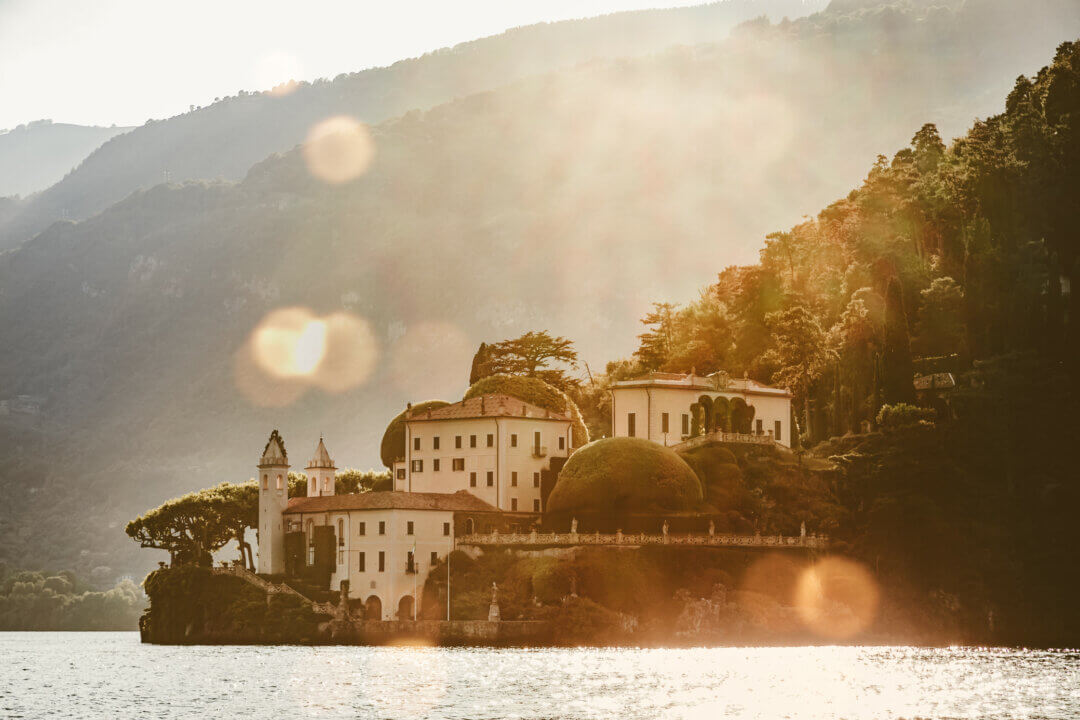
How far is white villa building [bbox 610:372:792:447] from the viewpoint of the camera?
118875 mm

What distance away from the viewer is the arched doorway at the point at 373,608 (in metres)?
109

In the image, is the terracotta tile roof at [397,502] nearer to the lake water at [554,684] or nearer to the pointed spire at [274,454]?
the pointed spire at [274,454]

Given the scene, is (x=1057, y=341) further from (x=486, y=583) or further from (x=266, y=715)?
(x=266, y=715)

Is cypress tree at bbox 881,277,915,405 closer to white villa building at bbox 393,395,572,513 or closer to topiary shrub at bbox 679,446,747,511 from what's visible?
topiary shrub at bbox 679,446,747,511

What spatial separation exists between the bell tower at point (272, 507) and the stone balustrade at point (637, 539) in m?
13.0

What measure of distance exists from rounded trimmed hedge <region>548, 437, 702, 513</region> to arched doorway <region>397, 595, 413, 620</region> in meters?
10.5

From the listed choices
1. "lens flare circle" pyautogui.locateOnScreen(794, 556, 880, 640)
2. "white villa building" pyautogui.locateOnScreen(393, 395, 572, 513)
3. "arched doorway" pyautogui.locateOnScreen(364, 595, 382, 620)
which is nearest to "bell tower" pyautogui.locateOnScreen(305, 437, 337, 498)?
"white villa building" pyautogui.locateOnScreen(393, 395, 572, 513)

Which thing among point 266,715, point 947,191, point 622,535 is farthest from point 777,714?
point 947,191

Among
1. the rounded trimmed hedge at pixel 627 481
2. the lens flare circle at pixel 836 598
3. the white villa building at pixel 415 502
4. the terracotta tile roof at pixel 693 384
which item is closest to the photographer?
the lens flare circle at pixel 836 598

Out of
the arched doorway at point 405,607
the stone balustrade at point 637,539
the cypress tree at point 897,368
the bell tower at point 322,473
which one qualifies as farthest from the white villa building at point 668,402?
the bell tower at point 322,473

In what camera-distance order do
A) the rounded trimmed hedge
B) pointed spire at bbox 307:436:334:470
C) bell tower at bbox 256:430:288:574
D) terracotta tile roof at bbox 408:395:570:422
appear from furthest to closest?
pointed spire at bbox 307:436:334:470 < terracotta tile roof at bbox 408:395:570:422 < bell tower at bbox 256:430:288:574 < the rounded trimmed hedge

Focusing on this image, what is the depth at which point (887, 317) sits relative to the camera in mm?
127250

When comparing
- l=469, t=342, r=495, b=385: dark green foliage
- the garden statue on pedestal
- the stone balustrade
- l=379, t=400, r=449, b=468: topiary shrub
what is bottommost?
the garden statue on pedestal

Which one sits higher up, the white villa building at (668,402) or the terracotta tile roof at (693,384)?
the terracotta tile roof at (693,384)
